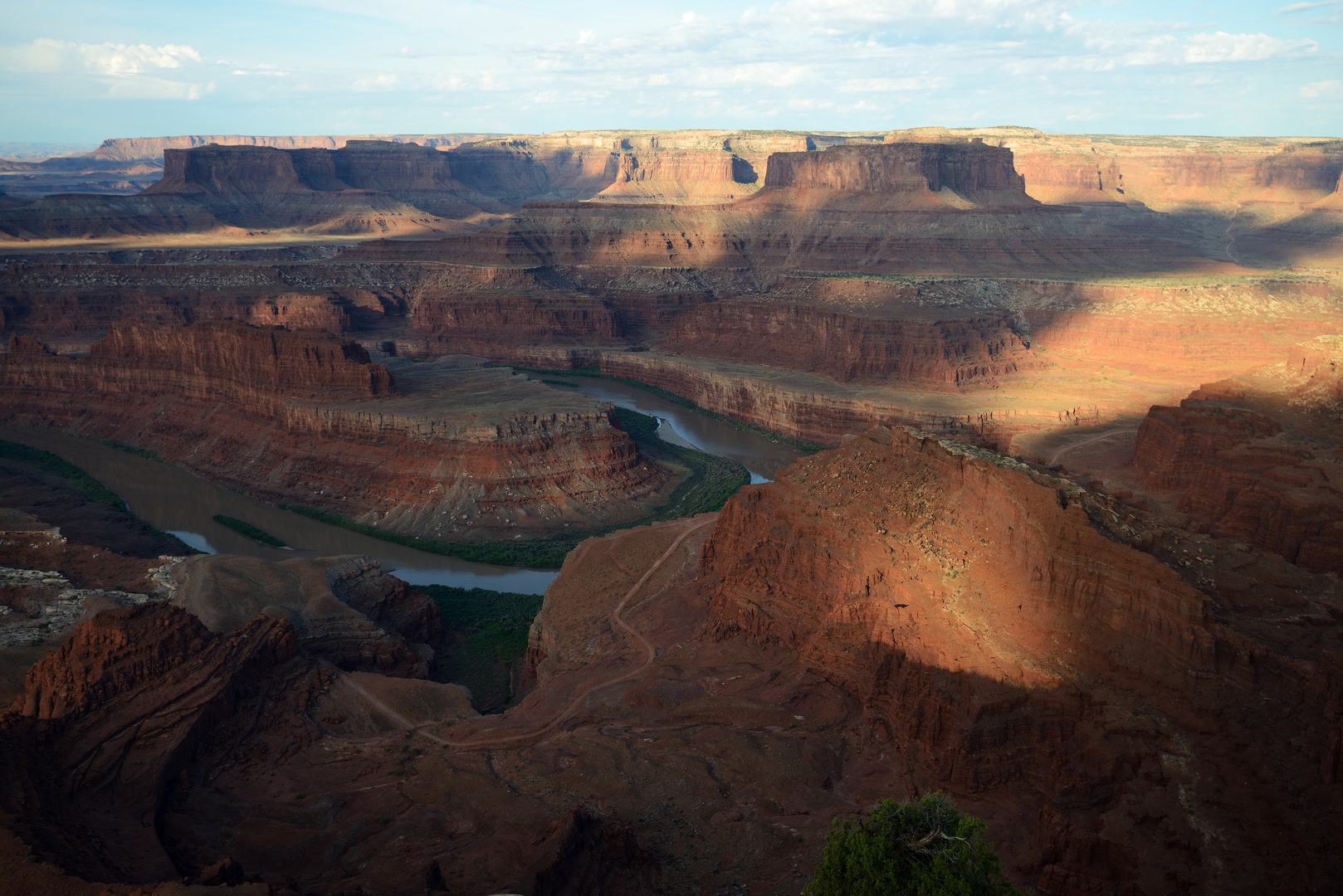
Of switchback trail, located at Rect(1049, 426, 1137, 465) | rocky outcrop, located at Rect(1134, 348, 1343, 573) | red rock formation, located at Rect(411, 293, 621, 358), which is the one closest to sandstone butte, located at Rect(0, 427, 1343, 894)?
rocky outcrop, located at Rect(1134, 348, 1343, 573)

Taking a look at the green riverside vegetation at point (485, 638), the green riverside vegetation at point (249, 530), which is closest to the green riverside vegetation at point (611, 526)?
the green riverside vegetation at point (249, 530)

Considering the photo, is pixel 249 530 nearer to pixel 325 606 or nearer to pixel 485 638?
pixel 485 638

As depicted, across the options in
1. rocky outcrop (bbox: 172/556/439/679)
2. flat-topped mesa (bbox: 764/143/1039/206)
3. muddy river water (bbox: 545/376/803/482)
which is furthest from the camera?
flat-topped mesa (bbox: 764/143/1039/206)

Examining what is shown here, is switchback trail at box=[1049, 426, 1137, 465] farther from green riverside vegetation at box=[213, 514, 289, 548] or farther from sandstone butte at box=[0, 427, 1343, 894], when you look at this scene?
green riverside vegetation at box=[213, 514, 289, 548]

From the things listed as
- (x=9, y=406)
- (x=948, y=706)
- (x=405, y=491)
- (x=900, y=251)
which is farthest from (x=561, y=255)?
(x=948, y=706)

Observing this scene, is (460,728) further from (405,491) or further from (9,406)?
(9,406)

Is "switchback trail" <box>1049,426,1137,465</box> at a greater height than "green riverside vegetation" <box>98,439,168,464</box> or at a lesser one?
greater
